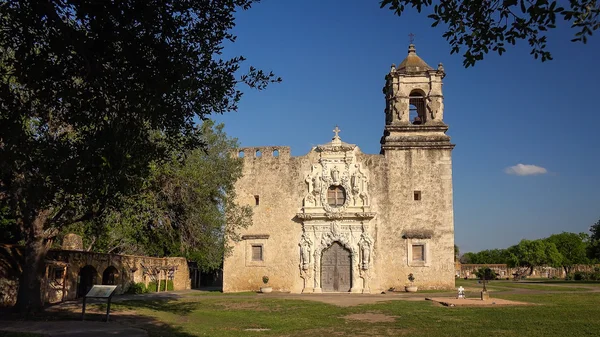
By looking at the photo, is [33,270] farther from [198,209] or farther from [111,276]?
[111,276]

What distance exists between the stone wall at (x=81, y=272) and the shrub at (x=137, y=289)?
0.22 m

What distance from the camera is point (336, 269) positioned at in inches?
1081

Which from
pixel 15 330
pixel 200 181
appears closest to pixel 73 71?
pixel 15 330

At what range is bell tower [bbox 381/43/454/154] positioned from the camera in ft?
91.5

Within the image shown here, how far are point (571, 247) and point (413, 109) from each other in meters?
58.7

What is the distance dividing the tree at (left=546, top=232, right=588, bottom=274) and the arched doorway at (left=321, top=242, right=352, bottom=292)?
56.4 meters

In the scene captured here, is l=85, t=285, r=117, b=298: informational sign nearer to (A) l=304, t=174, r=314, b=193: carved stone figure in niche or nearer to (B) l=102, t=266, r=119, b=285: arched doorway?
(B) l=102, t=266, r=119, b=285: arched doorway

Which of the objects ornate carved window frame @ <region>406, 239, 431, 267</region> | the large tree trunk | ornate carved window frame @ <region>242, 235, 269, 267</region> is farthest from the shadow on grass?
ornate carved window frame @ <region>406, 239, 431, 267</region>

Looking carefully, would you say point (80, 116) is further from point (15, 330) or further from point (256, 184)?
point (256, 184)

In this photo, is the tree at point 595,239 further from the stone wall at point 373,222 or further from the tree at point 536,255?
the tree at point 536,255

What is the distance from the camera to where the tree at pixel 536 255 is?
71.4 metres

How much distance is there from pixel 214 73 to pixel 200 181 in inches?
598

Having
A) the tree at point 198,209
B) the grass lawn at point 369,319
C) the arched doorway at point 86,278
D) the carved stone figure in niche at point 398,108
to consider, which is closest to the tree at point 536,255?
the carved stone figure in niche at point 398,108

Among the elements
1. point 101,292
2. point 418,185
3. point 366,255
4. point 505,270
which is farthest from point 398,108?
point 505,270
